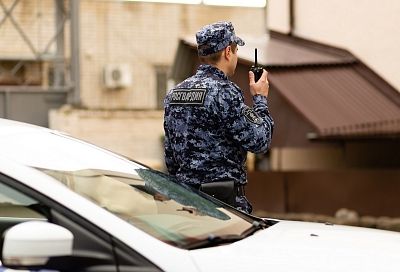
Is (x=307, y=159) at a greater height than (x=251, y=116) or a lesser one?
lesser

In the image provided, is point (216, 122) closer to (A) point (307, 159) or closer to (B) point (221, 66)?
(B) point (221, 66)

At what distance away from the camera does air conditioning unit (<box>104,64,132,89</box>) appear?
20.1 metres

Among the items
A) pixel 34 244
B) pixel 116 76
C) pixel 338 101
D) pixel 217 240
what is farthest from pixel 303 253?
pixel 116 76

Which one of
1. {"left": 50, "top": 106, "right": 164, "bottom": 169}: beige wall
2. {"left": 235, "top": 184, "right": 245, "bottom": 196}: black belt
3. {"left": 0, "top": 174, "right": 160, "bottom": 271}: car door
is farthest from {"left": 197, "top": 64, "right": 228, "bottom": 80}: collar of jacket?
{"left": 50, "top": 106, "right": 164, "bottom": 169}: beige wall

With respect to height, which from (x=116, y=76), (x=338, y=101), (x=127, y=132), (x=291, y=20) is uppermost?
(x=291, y=20)

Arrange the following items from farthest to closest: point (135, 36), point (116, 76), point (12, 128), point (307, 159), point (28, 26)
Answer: point (135, 36) < point (116, 76) < point (28, 26) < point (307, 159) < point (12, 128)

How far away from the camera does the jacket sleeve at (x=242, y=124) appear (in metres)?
4.74

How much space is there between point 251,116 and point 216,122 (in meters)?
0.18

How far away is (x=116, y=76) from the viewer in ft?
66.1

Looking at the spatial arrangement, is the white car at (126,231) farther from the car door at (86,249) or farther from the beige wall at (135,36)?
the beige wall at (135,36)

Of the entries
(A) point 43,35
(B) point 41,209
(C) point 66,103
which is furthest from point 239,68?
(A) point 43,35

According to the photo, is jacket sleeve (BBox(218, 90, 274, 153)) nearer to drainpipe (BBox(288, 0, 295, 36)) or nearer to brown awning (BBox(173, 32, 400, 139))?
brown awning (BBox(173, 32, 400, 139))

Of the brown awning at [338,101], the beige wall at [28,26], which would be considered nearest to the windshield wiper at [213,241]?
the brown awning at [338,101]

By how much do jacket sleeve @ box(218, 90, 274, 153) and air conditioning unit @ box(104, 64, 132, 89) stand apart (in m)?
15.4
